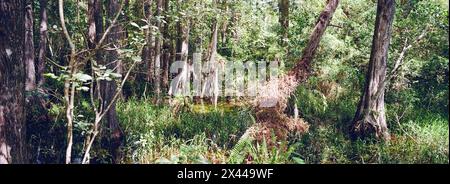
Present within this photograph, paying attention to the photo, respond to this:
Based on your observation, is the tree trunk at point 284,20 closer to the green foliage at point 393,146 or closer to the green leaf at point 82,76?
the green foliage at point 393,146

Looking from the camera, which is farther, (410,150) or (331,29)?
(331,29)

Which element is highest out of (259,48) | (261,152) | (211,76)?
(259,48)

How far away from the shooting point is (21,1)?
14.2 ft

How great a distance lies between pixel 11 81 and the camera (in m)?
4.22

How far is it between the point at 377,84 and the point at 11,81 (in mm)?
5188

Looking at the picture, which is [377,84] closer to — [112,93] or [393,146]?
[393,146]

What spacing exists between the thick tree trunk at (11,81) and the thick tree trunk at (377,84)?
192 inches

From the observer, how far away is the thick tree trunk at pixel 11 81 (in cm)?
416

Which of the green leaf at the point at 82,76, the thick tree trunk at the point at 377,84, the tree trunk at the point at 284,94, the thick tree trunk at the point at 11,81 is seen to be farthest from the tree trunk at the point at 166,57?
the green leaf at the point at 82,76

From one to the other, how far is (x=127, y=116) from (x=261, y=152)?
3.59m

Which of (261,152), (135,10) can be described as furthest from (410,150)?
(135,10)
